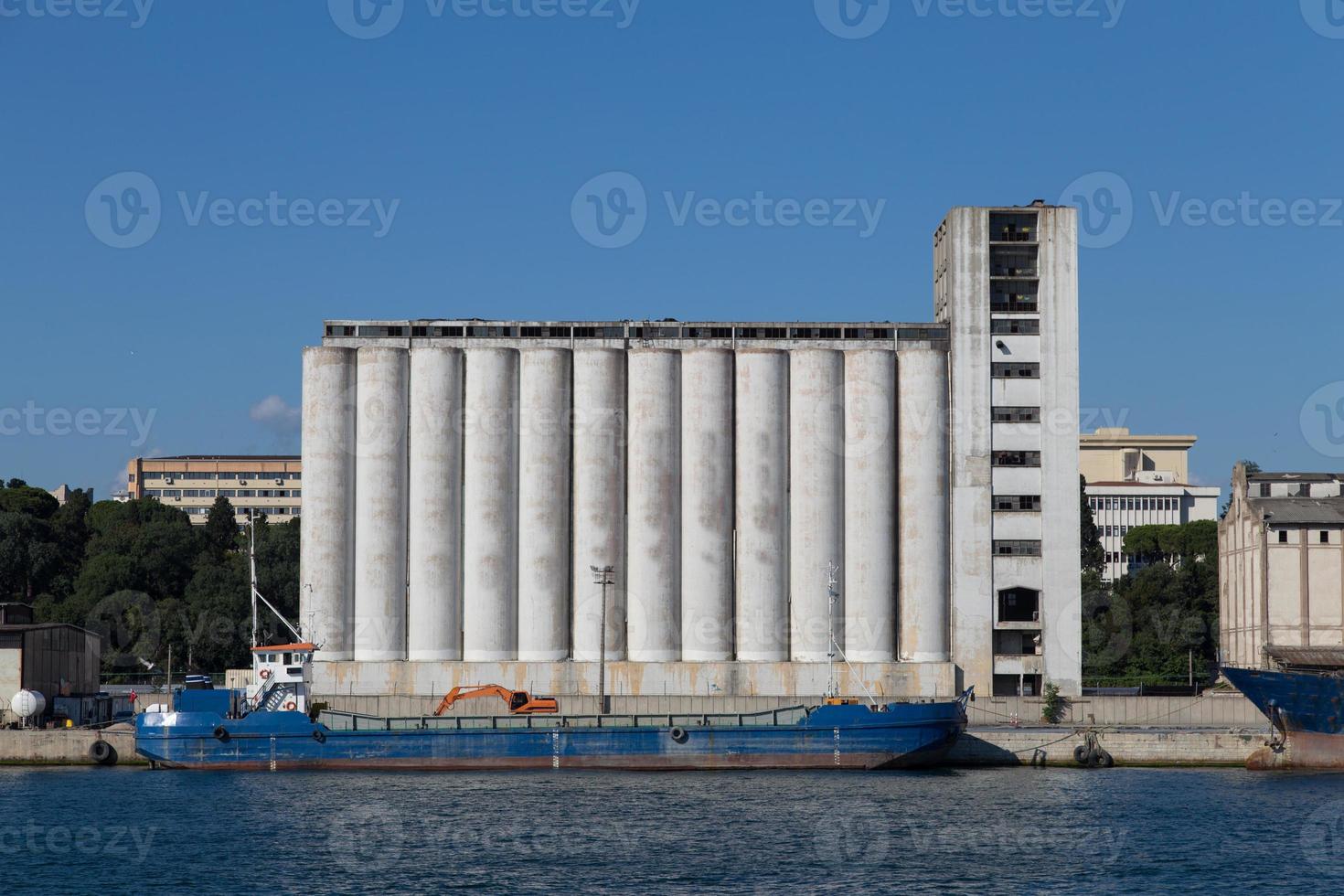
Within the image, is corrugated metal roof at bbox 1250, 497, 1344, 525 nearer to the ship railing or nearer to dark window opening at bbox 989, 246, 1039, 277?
dark window opening at bbox 989, 246, 1039, 277

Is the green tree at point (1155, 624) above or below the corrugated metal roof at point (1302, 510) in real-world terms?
below

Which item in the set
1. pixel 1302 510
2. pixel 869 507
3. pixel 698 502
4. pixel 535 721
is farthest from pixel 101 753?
pixel 1302 510

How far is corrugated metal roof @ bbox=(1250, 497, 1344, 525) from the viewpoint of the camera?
9850 centimetres

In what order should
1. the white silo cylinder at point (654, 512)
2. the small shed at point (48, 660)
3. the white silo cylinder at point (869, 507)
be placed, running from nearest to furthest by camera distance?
Result: the small shed at point (48, 660) < the white silo cylinder at point (654, 512) < the white silo cylinder at point (869, 507)

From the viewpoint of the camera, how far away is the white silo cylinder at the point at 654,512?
88.6m

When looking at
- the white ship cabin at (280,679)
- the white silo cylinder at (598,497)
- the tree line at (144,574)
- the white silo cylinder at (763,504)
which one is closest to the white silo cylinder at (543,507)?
the white silo cylinder at (598,497)

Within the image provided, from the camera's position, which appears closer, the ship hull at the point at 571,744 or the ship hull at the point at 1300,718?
the ship hull at the point at 1300,718

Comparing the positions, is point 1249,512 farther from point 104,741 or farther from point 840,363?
point 104,741

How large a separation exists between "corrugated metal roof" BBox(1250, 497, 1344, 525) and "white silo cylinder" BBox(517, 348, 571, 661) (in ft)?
136

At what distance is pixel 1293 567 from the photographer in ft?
323

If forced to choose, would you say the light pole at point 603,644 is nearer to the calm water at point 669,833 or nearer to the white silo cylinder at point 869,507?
the calm water at point 669,833

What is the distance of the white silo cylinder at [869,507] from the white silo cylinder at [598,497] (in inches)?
472

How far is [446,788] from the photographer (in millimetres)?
A: 67375

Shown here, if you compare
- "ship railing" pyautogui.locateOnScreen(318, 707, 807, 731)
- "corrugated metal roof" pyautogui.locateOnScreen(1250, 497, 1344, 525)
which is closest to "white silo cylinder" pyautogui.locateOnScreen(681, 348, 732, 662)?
"ship railing" pyautogui.locateOnScreen(318, 707, 807, 731)
